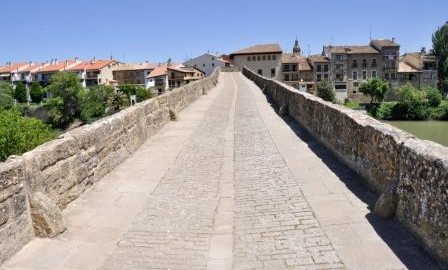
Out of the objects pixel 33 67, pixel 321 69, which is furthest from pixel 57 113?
pixel 321 69

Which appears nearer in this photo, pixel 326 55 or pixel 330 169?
pixel 330 169

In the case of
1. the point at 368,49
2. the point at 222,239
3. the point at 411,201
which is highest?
the point at 368,49

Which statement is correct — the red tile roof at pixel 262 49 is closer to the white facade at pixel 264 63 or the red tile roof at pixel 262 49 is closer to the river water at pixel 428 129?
the white facade at pixel 264 63

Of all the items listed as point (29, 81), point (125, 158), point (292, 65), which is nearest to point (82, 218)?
point (125, 158)

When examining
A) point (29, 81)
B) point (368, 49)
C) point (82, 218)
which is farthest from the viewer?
point (29, 81)

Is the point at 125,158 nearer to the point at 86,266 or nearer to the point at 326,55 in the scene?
the point at 86,266

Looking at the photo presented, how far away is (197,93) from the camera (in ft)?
92.9

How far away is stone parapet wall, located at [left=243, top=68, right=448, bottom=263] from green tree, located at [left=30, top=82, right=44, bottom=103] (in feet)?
354

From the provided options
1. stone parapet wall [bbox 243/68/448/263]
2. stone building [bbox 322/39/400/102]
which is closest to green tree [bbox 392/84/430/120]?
stone building [bbox 322/39/400/102]

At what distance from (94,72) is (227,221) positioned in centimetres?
10848

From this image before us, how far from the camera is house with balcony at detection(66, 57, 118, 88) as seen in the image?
110 meters

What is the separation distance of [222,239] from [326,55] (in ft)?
315

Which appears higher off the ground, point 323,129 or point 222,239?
point 323,129

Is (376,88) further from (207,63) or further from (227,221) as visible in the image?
(227,221)
